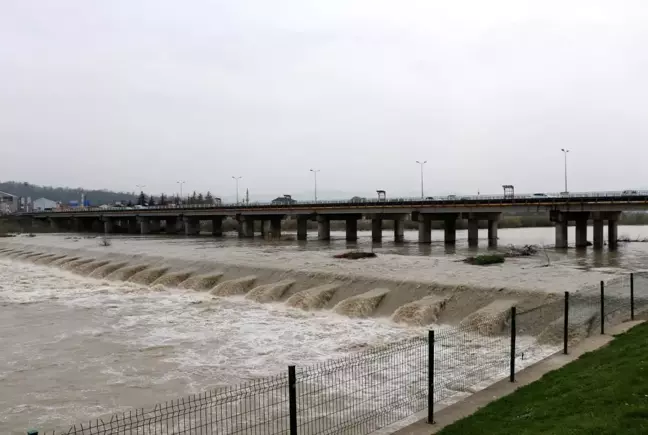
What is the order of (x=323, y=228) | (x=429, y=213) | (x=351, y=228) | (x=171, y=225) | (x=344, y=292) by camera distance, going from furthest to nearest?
(x=171, y=225) < (x=323, y=228) < (x=351, y=228) < (x=429, y=213) < (x=344, y=292)

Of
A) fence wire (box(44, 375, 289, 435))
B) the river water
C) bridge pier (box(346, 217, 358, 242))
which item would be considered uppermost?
bridge pier (box(346, 217, 358, 242))

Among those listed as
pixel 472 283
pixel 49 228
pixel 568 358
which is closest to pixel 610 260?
pixel 472 283

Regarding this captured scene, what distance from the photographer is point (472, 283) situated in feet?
85.3

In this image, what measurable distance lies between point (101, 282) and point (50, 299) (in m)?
6.52

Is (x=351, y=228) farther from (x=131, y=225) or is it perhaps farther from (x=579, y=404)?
(x=131, y=225)

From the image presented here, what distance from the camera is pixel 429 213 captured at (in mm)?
70000

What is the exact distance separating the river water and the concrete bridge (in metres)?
41.8

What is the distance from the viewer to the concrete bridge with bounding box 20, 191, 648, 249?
56469 millimetres

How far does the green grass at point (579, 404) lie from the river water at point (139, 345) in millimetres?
7855

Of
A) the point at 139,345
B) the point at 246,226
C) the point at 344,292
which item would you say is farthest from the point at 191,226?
the point at 139,345

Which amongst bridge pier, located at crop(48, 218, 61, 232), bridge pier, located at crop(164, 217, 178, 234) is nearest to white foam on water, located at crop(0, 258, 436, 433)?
bridge pier, located at crop(164, 217, 178, 234)

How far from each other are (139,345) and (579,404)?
50.1 ft

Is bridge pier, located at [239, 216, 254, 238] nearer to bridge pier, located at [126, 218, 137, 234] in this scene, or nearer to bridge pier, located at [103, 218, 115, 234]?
bridge pier, located at [103, 218, 115, 234]

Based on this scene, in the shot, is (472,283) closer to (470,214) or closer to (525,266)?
(525,266)
